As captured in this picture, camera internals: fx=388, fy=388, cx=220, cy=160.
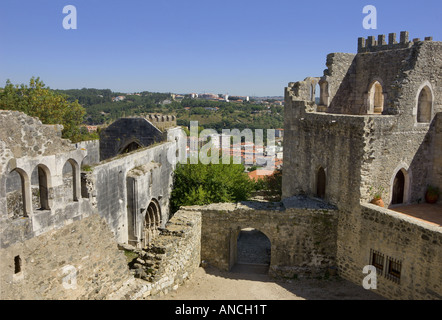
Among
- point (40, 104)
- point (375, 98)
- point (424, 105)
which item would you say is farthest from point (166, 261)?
point (40, 104)

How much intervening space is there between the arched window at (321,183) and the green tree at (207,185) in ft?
16.8

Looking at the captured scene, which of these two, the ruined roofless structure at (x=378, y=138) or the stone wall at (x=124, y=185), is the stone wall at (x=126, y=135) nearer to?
the stone wall at (x=124, y=185)

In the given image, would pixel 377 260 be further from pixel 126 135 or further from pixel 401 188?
pixel 126 135

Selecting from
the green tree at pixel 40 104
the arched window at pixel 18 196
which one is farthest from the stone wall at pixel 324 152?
the green tree at pixel 40 104

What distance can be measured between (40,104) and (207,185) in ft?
37.4

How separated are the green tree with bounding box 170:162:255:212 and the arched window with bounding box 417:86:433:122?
8.87 m

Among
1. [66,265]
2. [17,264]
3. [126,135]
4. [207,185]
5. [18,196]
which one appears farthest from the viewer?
[126,135]

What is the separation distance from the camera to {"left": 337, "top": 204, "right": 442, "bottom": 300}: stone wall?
10391 mm

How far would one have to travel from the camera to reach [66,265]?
27.3 ft

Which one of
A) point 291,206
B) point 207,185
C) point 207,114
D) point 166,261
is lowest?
point 166,261

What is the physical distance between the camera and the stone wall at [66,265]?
23.6 ft

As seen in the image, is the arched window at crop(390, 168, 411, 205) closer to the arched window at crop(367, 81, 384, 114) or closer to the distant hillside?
the arched window at crop(367, 81, 384, 114)

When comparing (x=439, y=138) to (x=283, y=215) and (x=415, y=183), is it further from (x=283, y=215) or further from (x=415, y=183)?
(x=283, y=215)
